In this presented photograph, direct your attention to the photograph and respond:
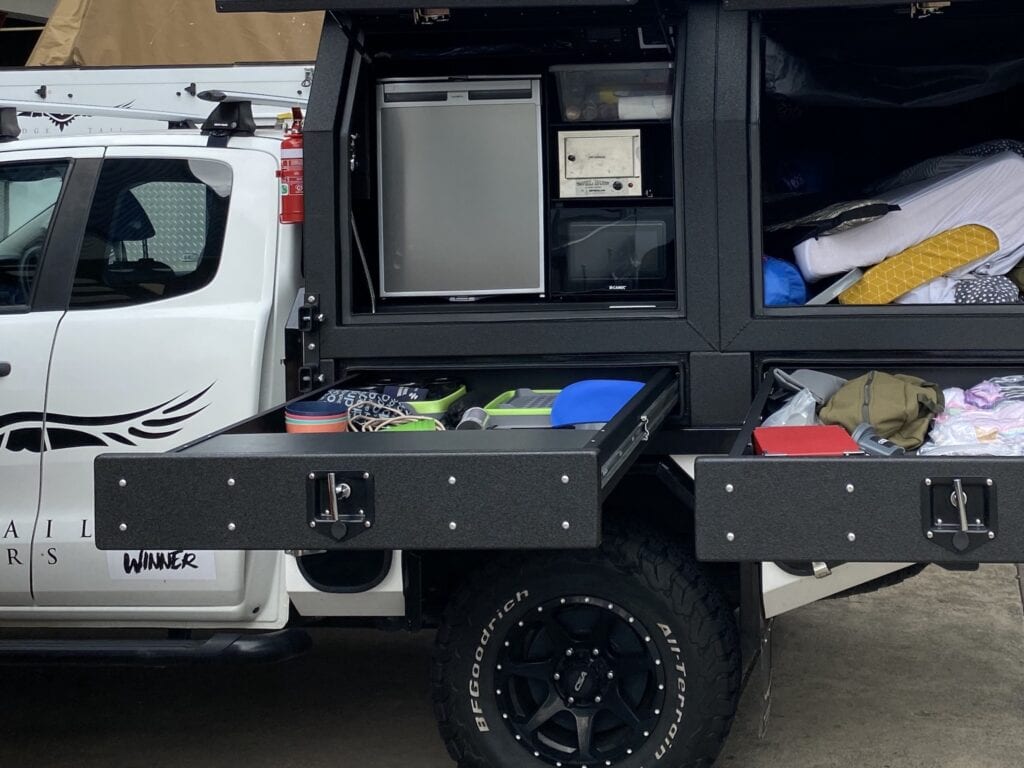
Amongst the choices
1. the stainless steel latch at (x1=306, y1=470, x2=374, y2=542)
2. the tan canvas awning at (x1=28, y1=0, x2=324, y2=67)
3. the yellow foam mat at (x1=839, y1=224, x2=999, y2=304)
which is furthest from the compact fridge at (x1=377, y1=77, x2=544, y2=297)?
the tan canvas awning at (x1=28, y1=0, x2=324, y2=67)

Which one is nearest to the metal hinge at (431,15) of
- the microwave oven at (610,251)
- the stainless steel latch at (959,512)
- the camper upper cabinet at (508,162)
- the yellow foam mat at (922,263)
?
the camper upper cabinet at (508,162)

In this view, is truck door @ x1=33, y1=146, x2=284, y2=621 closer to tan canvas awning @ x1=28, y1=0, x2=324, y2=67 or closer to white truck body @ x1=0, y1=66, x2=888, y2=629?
white truck body @ x1=0, y1=66, x2=888, y2=629

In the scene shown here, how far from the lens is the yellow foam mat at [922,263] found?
3.93 meters

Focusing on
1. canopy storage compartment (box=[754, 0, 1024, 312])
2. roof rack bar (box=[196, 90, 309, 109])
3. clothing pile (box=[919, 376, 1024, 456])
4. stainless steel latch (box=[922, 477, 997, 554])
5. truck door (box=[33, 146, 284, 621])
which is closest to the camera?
stainless steel latch (box=[922, 477, 997, 554])

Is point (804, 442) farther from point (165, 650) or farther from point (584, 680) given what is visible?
point (165, 650)

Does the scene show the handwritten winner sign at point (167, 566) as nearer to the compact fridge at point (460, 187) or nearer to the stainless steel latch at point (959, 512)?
the compact fridge at point (460, 187)

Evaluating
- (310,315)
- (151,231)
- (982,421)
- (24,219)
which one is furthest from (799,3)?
(24,219)

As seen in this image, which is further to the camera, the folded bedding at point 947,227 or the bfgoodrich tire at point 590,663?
the folded bedding at point 947,227

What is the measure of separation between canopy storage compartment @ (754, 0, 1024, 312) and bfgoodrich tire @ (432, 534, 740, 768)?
900 mm

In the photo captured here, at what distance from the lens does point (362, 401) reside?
3.60 meters

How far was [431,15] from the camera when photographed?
3703 millimetres

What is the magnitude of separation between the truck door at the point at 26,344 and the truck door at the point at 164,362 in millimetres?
44

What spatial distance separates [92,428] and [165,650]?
0.67 metres

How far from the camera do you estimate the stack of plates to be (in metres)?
3.29
